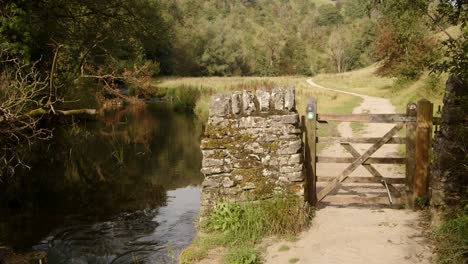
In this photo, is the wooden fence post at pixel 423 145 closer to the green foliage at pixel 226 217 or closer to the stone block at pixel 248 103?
the stone block at pixel 248 103

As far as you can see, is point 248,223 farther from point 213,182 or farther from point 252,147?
point 252,147

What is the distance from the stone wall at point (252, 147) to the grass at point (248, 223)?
0.22 meters

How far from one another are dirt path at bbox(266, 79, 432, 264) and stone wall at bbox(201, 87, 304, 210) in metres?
0.87

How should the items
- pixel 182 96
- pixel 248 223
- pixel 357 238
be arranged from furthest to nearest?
pixel 182 96 < pixel 248 223 < pixel 357 238

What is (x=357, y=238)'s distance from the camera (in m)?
6.83

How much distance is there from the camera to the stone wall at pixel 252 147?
742 cm

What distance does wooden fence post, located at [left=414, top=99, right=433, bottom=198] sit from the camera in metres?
7.86

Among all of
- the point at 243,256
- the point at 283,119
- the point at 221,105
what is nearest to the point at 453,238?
the point at 243,256

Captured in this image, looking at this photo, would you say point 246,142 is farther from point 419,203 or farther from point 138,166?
point 138,166

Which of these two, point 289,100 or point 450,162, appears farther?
point 289,100

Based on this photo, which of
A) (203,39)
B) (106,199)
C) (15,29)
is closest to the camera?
(106,199)

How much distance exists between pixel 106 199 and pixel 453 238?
30.0ft

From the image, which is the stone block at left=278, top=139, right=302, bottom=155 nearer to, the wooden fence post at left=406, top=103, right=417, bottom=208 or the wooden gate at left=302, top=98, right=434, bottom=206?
the wooden gate at left=302, top=98, right=434, bottom=206

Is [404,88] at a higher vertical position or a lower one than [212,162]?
higher
